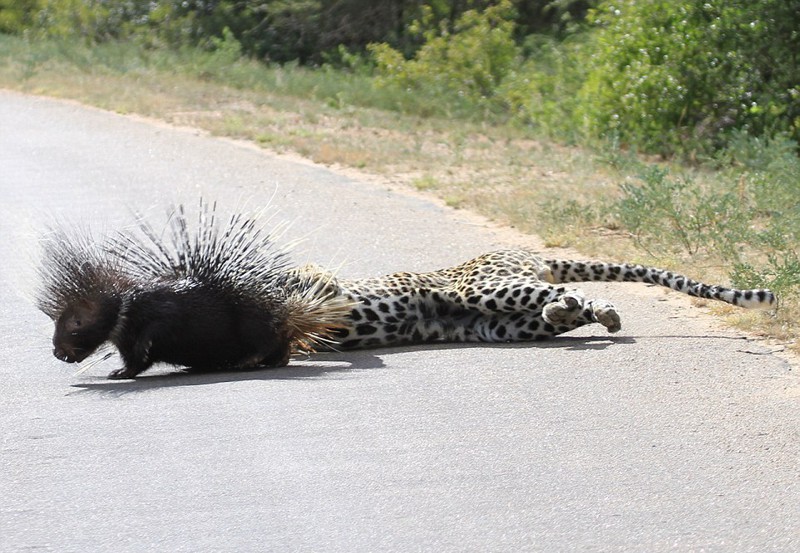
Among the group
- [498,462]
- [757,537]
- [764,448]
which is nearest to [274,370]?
[498,462]

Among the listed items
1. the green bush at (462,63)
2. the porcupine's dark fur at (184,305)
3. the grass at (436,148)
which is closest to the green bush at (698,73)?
the grass at (436,148)

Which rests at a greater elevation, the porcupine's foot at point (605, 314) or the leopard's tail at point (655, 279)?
the leopard's tail at point (655, 279)

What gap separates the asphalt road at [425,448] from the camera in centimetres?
497

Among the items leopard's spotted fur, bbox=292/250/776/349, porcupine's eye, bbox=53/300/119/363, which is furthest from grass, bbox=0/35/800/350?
porcupine's eye, bbox=53/300/119/363

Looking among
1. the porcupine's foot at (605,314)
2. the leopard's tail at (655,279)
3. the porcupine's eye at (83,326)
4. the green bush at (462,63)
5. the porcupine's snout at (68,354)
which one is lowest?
the porcupine's snout at (68,354)

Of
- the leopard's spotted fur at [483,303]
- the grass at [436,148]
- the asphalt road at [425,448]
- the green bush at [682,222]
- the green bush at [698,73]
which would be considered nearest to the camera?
the asphalt road at [425,448]

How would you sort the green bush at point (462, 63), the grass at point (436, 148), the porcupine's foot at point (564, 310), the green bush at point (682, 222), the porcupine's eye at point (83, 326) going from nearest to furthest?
the porcupine's eye at point (83, 326)
the porcupine's foot at point (564, 310)
the green bush at point (682, 222)
the grass at point (436, 148)
the green bush at point (462, 63)

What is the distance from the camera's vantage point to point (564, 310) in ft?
26.2

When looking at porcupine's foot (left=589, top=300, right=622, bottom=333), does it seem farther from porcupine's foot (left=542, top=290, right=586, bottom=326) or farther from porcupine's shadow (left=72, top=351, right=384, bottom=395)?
porcupine's shadow (left=72, top=351, right=384, bottom=395)

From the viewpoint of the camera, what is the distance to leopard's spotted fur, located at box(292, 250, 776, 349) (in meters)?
8.08

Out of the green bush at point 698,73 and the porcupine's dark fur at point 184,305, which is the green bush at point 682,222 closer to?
the porcupine's dark fur at point 184,305

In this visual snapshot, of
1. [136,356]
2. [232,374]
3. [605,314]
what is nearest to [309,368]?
[232,374]

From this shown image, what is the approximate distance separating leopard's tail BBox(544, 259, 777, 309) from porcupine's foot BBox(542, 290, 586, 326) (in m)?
0.71

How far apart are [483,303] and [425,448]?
239 centimetres
